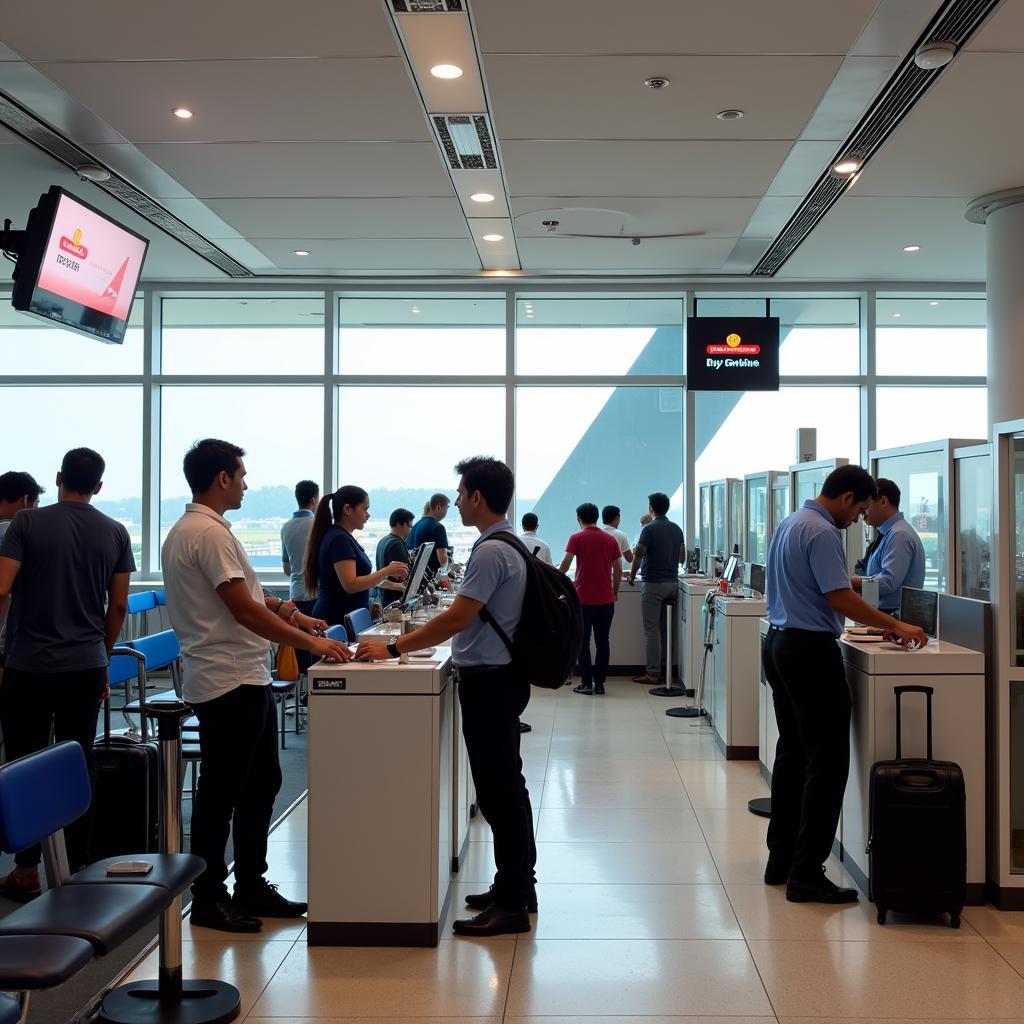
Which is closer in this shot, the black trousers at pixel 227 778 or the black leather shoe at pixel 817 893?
the black trousers at pixel 227 778

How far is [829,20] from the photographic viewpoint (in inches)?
185

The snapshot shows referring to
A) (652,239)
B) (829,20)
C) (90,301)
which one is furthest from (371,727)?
(652,239)

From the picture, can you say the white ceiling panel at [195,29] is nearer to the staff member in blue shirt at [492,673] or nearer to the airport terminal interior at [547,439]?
the airport terminal interior at [547,439]

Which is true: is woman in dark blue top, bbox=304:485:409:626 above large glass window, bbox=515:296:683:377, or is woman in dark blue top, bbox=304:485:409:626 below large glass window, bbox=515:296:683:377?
below

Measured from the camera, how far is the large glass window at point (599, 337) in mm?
10656

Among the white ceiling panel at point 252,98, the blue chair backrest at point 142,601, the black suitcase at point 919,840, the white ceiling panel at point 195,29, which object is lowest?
the black suitcase at point 919,840

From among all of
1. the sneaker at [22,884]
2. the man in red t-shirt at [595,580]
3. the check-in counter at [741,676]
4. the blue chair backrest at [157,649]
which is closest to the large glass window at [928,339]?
the man in red t-shirt at [595,580]

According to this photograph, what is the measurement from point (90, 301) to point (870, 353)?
7256 mm

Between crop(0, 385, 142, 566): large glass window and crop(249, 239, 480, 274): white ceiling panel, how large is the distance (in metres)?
2.40

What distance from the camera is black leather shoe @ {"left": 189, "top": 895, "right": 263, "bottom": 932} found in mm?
3744

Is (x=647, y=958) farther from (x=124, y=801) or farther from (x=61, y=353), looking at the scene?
(x=61, y=353)

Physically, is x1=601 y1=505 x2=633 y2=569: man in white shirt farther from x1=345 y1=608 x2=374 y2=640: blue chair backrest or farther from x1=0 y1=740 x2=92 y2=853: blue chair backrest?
x1=0 y1=740 x2=92 y2=853: blue chair backrest

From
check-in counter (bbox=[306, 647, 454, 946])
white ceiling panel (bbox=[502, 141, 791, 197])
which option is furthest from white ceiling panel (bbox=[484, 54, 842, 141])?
check-in counter (bbox=[306, 647, 454, 946])

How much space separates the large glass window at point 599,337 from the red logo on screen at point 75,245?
16.6 ft
